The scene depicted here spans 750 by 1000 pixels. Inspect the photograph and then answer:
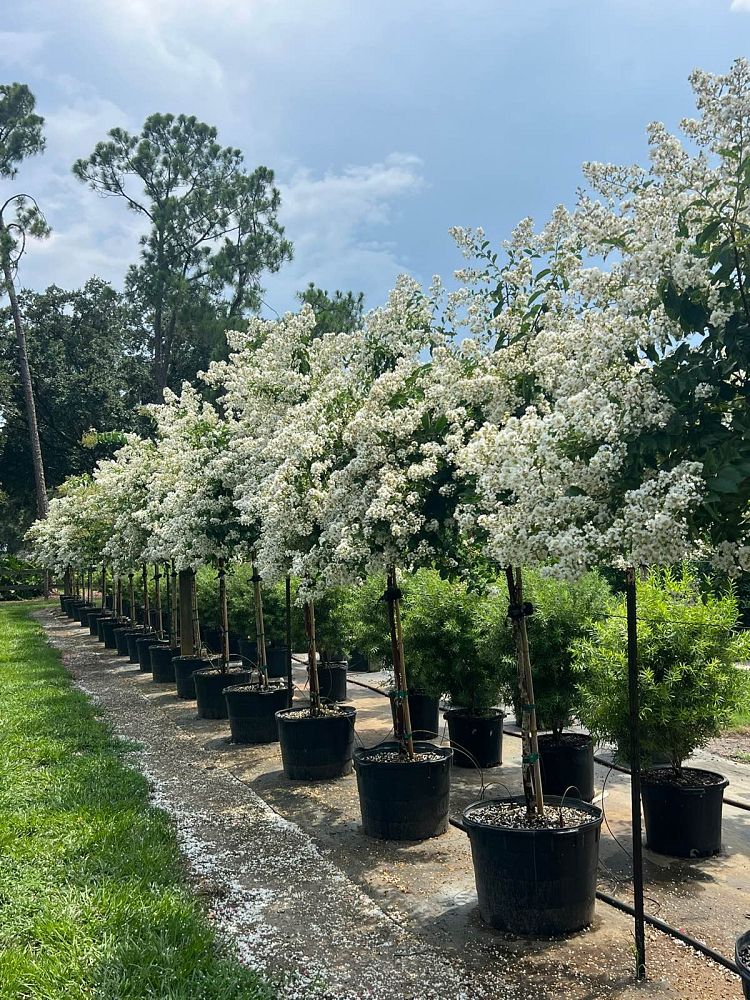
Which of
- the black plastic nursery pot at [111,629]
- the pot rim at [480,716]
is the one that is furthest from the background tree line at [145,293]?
the pot rim at [480,716]

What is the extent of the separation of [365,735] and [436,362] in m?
5.03

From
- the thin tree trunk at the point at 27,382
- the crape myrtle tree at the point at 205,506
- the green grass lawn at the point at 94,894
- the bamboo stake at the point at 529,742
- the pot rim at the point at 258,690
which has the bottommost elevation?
the green grass lawn at the point at 94,894

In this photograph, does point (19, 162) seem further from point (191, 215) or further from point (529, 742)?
point (529, 742)

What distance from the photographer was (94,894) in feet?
13.8

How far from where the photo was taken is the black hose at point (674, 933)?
11.8 feet

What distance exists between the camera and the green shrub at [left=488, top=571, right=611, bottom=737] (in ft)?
20.4

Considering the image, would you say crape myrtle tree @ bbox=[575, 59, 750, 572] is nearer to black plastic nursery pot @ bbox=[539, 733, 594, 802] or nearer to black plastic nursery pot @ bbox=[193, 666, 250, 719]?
black plastic nursery pot @ bbox=[539, 733, 594, 802]

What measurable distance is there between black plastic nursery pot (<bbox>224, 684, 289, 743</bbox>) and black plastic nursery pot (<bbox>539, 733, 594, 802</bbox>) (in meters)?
2.99

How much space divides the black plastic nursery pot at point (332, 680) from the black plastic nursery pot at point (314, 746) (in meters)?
4.16

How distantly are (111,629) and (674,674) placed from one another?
50.2ft

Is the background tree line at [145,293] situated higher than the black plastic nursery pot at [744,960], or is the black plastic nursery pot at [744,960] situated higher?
the background tree line at [145,293]

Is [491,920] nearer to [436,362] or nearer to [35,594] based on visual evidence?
[436,362]

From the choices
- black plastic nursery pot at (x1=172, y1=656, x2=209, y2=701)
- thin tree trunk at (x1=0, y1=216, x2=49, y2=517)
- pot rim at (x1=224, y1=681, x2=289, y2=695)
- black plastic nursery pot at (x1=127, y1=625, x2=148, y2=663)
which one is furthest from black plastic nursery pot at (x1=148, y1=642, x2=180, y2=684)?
thin tree trunk at (x1=0, y1=216, x2=49, y2=517)

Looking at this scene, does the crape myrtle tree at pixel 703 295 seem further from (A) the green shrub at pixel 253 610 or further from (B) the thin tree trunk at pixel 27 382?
(B) the thin tree trunk at pixel 27 382
